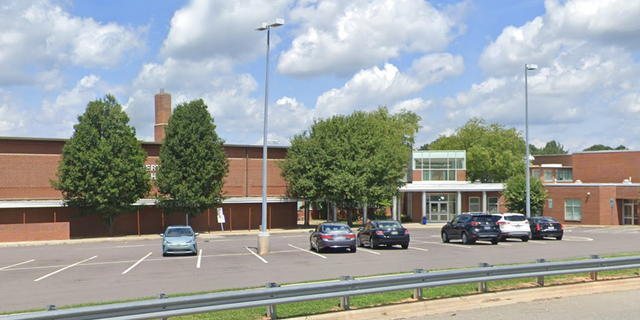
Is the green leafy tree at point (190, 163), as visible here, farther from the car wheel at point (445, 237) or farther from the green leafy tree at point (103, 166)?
the car wheel at point (445, 237)

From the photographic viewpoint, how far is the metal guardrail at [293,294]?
969 cm

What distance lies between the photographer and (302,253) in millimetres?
28797

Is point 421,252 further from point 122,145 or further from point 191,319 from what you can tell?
point 122,145

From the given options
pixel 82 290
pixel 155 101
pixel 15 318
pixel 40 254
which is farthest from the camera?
pixel 155 101

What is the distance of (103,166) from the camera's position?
45156 mm

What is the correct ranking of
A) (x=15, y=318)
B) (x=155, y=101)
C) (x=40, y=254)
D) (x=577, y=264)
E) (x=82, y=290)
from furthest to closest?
(x=155, y=101) → (x=40, y=254) → (x=82, y=290) → (x=577, y=264) → (x=15, y=318)

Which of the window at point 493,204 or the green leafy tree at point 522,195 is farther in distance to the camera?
the window at point 493,204

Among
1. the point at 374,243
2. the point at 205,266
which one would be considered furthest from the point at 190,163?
the point at 205,266

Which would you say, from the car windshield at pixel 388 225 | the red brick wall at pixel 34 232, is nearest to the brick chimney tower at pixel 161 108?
the red brick wall at pixel 34 232

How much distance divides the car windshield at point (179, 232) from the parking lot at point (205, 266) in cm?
113

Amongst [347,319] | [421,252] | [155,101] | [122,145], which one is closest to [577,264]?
[347,319]

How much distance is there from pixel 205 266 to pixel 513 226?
1813 centimetres

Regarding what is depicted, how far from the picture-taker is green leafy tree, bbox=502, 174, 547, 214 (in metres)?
57.2

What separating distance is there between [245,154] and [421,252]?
109 ft
